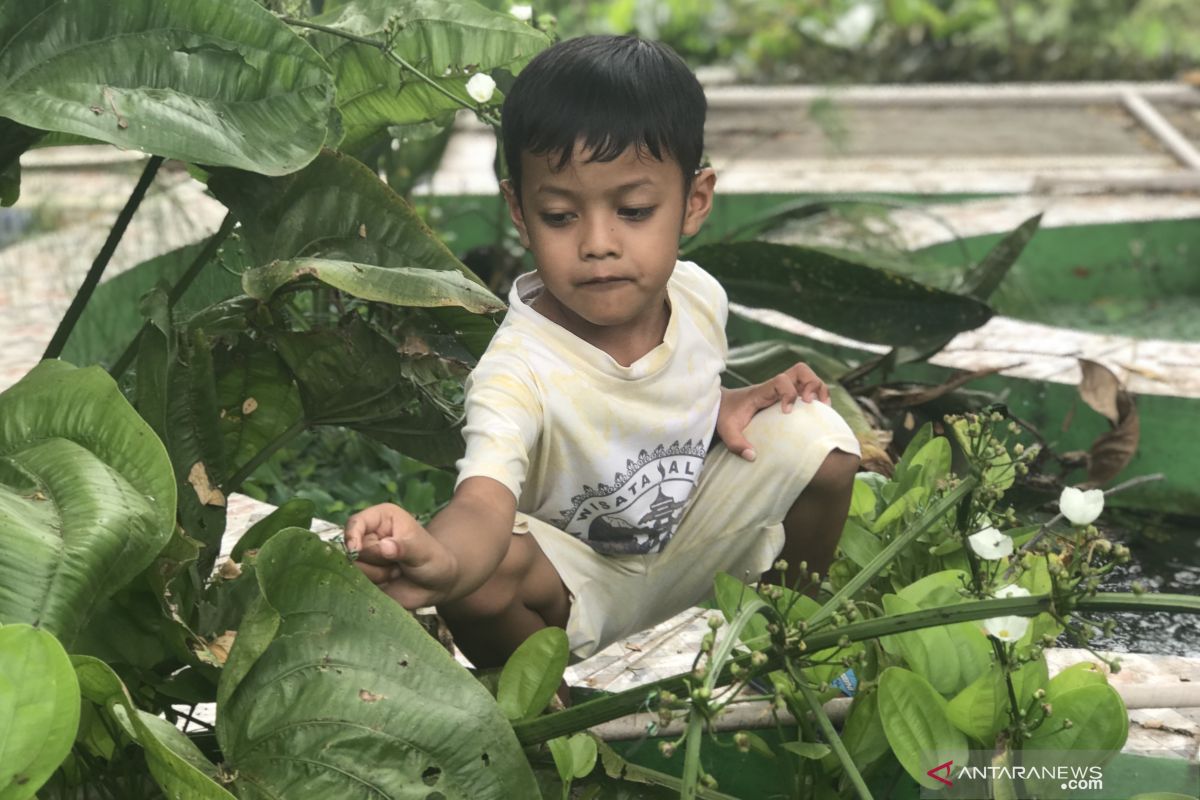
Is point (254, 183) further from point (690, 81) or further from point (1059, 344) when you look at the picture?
point (1059, 344)

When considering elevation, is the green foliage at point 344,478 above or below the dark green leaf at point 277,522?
below

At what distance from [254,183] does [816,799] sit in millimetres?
933

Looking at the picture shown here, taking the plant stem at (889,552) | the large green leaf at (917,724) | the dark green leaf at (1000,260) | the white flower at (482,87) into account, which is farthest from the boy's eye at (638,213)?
the dark green leaf at (1000,260)

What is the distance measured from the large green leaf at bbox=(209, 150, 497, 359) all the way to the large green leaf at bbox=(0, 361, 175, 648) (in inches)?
13.2

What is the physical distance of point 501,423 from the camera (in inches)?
63.7

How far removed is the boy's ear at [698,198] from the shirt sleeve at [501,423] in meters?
0.28

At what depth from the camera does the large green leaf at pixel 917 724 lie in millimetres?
1513

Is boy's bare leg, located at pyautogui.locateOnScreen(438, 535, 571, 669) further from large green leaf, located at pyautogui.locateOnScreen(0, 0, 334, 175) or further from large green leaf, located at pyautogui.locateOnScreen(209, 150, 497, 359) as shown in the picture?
large green leaf, located at pyautogui.locateOnScreen(0, 0, 334, 175)

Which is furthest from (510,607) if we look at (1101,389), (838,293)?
(1101,389)

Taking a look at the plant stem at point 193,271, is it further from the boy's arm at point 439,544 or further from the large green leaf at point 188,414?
the boy's arm at point 439,544

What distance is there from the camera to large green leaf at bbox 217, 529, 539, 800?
4.54 ft

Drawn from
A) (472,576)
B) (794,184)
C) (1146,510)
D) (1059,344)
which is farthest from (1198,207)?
(472,576)

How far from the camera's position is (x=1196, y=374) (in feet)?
10.3

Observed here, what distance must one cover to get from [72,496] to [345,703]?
0.31 m
